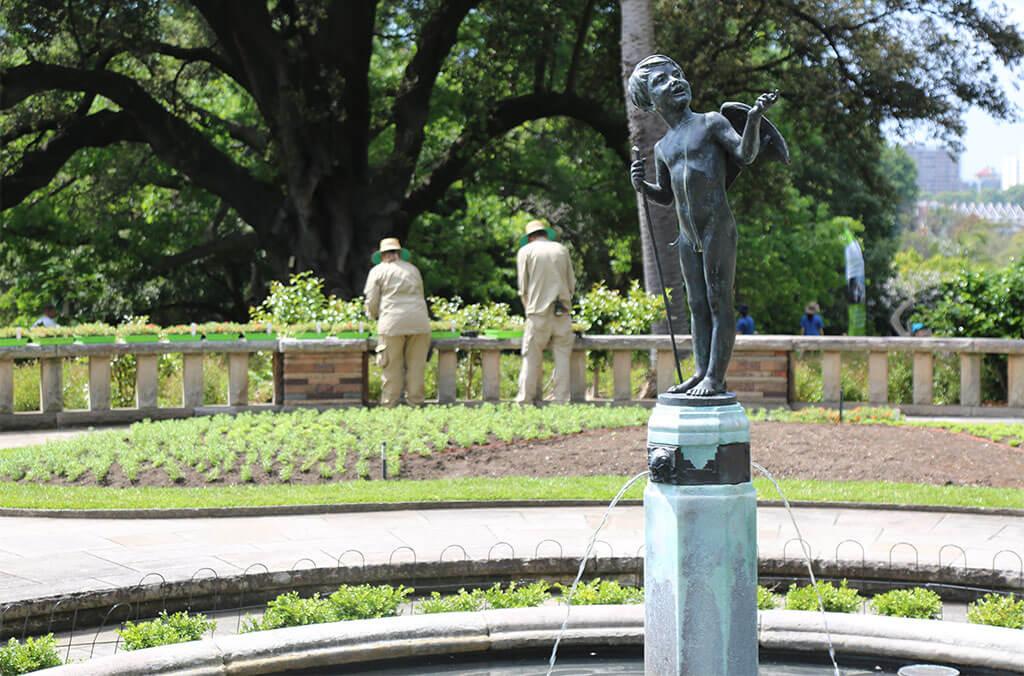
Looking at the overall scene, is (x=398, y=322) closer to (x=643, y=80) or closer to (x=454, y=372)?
(x=454, y=372)

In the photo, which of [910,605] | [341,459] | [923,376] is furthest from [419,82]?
[910,605]

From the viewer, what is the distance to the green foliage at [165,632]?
21.1 feet

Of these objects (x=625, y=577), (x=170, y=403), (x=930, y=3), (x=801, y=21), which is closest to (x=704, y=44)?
(x=801, y=21)

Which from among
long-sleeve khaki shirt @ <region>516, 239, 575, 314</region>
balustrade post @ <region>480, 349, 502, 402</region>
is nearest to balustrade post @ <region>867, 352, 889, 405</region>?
long-sleeve khaki shirt @ <region>516, 239, 575, 314</region>

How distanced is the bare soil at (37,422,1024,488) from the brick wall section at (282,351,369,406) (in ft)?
14.5

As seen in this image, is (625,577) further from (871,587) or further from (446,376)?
(446,376)

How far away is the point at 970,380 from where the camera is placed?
57.1 feet

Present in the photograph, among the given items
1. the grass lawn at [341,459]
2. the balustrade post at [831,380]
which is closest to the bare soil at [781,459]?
the grass lawn at [341,459]

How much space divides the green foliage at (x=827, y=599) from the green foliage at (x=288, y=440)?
547 centimetres

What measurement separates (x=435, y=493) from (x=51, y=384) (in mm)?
7834

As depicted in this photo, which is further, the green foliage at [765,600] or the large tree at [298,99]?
the large tree at [298,99]

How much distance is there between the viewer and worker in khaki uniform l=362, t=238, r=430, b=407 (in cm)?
1656

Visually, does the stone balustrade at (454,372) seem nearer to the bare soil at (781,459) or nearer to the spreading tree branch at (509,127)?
the bare soil at (781,459)

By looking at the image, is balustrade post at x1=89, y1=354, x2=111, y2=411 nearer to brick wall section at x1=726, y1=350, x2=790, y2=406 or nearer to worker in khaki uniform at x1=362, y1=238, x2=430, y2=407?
worker in khaki uniform at x1=362, y1=238, x2=430, y2=407
